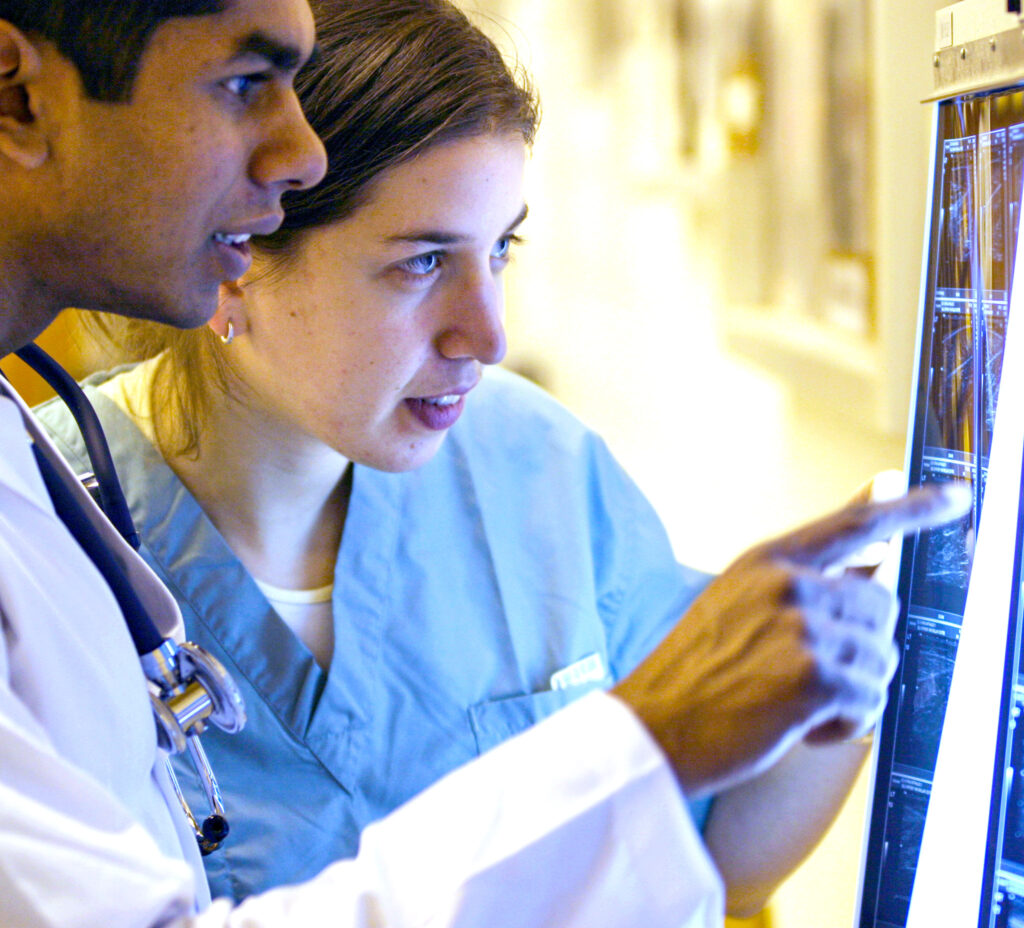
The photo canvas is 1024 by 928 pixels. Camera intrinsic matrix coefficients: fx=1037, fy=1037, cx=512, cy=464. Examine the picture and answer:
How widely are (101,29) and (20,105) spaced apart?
0.20 feet

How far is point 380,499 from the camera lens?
1.01 m

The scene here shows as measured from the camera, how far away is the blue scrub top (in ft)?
2.87

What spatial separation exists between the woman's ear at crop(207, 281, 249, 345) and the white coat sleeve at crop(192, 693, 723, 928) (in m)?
0.56

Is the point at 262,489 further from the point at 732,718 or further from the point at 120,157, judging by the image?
the point at 732,718

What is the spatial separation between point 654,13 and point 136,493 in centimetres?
101

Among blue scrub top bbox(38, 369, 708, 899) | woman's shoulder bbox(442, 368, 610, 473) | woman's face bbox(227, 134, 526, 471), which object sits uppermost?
woman's face bbox(227, 134, 526, 471)

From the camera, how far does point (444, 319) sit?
0.86 meters

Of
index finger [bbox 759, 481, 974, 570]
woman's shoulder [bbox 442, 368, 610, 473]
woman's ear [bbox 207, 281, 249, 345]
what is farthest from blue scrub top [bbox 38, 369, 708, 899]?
index finger [bbox 759, 481, 974, 570]

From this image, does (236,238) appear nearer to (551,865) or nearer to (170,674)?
(170,674)

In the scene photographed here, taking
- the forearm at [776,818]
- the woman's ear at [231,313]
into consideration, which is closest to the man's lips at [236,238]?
the woman's ear at [231,313]

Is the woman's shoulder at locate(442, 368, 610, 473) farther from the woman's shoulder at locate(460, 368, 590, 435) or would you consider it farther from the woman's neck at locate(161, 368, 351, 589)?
the woman's neck at locate(161, 368, 351, 589)

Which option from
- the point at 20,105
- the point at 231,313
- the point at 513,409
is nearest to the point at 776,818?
the point at 513,409

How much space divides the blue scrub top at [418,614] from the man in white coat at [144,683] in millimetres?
254

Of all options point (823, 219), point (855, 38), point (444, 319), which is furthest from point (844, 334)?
→ point (444, 319)
